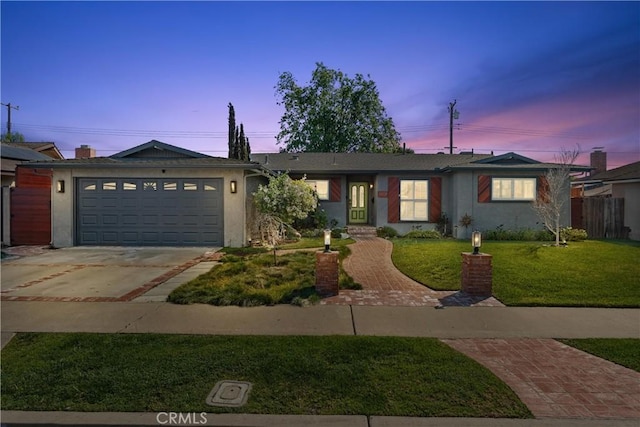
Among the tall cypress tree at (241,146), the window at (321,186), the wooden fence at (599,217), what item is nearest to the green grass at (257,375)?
the window at (321,186)

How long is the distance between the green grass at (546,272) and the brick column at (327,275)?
2.08 metres

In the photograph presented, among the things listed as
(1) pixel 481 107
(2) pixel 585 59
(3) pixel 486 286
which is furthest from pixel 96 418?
(1) pixel 481 107

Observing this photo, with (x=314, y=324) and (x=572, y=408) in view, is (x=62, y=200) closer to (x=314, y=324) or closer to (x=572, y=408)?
(x=314, y=324)

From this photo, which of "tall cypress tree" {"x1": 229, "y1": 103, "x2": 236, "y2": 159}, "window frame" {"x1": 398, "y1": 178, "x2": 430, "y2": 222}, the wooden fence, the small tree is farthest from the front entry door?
the wooden fence

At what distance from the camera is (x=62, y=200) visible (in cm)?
1268

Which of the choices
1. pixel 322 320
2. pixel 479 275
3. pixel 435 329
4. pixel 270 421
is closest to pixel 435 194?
pixel 479 275

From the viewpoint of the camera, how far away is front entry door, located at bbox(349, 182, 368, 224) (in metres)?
17.9

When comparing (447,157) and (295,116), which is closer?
(447,157)

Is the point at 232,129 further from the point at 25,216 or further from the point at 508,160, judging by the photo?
the point at 508,160

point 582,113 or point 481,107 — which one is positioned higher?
point 481,107

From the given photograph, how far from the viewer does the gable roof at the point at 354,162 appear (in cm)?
1656

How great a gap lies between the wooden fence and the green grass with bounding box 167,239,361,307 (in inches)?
510

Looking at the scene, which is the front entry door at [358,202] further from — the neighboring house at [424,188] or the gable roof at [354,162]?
the gable roof at [354,162]

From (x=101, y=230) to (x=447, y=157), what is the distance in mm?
15727
